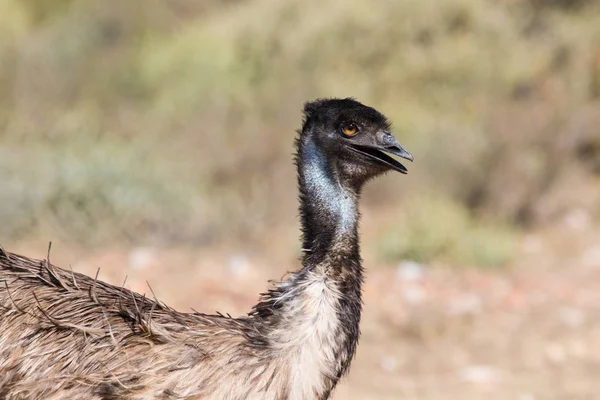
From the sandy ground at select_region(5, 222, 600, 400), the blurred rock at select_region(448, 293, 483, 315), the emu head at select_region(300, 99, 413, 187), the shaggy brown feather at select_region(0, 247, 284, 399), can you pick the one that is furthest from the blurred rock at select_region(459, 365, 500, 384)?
the shaggy brown feather at select_region(0, 247, 284, 399)

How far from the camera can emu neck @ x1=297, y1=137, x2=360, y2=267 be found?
3.85 metres

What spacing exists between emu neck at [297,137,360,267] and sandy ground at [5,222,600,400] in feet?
10.1

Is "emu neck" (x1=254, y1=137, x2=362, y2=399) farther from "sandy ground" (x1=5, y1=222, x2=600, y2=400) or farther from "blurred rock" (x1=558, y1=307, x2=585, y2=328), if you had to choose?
"blurred rock" (x1=558, y1=307, x2=585, y2=328)

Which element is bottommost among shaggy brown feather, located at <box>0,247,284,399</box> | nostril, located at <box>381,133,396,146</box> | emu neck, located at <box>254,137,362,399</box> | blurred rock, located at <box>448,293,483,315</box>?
shaggy brown feather, located at <box>0,247,284,399</box>

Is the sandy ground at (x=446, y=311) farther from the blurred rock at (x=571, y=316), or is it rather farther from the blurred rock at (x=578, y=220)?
the blurred rock at (x=578, y=220)

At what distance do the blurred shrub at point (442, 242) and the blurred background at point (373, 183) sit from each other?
0.8 inches

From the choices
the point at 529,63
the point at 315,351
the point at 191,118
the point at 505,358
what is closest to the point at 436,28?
the point at 529,63

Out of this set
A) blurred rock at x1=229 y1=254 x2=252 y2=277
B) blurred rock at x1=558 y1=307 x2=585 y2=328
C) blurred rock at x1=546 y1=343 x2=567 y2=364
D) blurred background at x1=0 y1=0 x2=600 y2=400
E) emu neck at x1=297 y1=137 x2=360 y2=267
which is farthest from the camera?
blurred rock at x1=229 y1=254 x2=252 y2=277

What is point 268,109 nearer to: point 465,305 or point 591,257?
point 591,257

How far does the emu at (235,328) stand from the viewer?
3.64 m

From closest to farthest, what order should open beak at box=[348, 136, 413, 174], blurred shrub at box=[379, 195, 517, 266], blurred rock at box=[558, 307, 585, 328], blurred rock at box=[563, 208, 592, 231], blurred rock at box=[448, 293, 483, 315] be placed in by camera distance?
open beak at box=[348, 136, 413, 174], blurred rock at box=[558, 307, 585, 328], blurred rock at box=[448, 293, 483, 315], blurred shrub at box=[379, 195, 517, 266], blurred rock at box=[563, 208, 592, 231]

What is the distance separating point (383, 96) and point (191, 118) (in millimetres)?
3101

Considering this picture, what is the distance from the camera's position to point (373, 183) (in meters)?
11.6

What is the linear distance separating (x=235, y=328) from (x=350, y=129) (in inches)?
34.4
